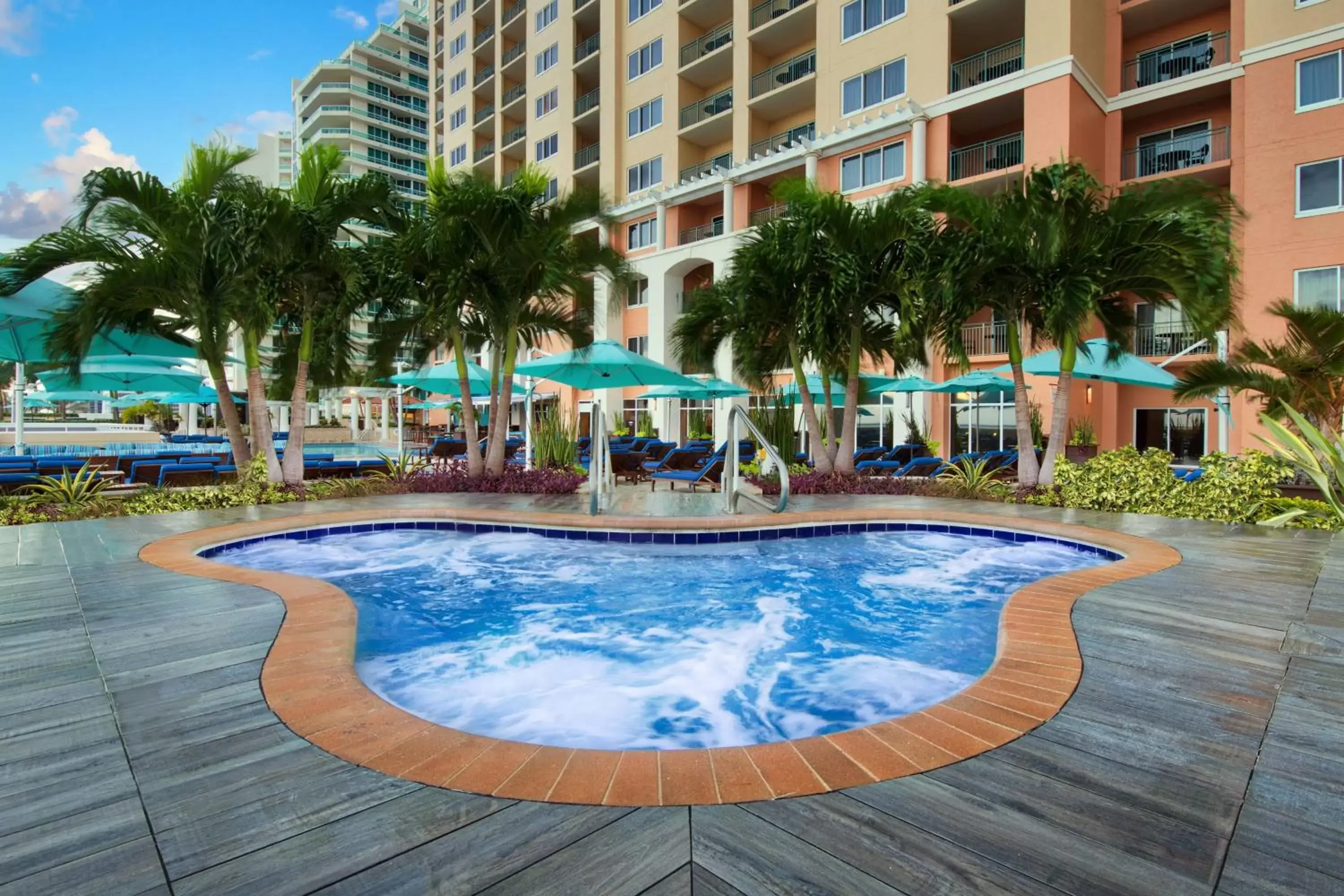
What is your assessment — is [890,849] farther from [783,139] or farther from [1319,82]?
[783,139]

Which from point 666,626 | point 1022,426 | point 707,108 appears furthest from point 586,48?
point 666,626

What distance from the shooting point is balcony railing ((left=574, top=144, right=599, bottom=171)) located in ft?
103

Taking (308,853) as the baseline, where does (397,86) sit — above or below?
above

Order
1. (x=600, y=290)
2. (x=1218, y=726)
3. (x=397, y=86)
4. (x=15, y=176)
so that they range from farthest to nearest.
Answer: (x=397, y=86) → (x=15, y=176) → (x=600, y=290) → (x=1218, y=726)

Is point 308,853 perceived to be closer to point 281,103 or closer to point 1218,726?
point 1218,726

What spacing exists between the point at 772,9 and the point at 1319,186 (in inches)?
652

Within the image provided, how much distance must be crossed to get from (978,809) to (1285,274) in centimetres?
2005

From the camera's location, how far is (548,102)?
3325 cm

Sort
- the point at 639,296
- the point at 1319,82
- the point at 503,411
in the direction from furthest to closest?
1. the point at 639,296
2. the point at 1319,82
3. the point at 503,411

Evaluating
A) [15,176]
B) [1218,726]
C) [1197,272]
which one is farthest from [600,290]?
[15,176]

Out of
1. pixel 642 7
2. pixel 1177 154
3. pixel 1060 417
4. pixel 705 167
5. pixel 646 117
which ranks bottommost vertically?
pixel 1060 417

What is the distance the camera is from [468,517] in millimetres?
8336

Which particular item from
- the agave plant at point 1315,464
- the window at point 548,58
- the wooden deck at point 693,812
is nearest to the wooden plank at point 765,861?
the wooden deck at point 693,812

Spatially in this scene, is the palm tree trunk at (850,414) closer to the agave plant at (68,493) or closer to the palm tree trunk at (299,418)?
the palm tree trunk at (299,418)
